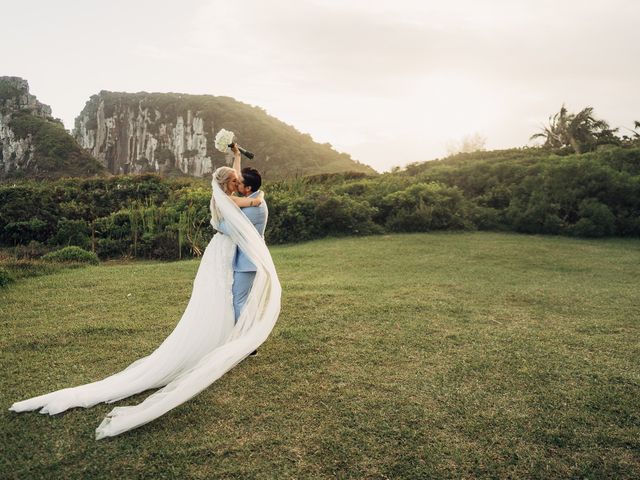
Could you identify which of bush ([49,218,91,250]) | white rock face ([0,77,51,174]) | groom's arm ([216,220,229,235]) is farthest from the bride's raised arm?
white rock face ([0,77,51,174])

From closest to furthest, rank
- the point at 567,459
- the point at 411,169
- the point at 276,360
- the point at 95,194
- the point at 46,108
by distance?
the point at 567,459, the point at 276,360, the point at 95,194, the point at 411,169, the point at 46,108

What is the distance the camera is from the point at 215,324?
473 centimetres

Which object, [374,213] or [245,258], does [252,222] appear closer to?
[245,258]

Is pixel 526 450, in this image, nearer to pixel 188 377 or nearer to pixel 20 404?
pixel 188 377

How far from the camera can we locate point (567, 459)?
3439 millimetres

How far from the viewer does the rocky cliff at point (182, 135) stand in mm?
60594

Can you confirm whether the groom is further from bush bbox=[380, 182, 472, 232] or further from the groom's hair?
bush bbox=[380, 182, 472, 232]

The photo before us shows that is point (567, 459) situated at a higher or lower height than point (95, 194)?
lower

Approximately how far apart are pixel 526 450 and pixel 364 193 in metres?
14.3

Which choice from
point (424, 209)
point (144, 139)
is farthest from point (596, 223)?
point (144, 139)

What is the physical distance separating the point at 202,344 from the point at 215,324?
23cm

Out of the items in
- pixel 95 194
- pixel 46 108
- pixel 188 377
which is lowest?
pixel 188 377

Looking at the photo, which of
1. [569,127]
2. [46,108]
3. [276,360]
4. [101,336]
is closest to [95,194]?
[101,336]

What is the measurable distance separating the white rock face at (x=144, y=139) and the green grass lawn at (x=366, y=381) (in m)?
→ 72.0
